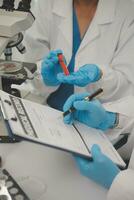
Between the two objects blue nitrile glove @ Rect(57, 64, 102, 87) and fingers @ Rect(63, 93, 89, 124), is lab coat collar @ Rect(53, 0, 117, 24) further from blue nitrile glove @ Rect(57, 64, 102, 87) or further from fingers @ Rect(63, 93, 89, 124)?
fingers @ Rect(63, 93, 89, 124)

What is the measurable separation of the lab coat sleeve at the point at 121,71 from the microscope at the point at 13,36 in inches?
13.9

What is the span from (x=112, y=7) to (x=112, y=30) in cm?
12

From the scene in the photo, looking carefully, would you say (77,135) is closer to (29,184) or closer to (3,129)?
(29,184)

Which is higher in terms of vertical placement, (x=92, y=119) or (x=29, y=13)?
(x=29, y=13)

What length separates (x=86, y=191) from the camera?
104 cm

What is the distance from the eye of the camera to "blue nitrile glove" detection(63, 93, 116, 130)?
119 centimetres

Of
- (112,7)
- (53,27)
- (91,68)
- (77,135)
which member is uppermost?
(112,7)

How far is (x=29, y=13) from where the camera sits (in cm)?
150

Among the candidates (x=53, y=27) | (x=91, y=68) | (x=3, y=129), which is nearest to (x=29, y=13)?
(x=53, y=27)

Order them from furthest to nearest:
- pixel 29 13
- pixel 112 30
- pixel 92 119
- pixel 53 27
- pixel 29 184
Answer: pixel 53 27 < pixel 112 30 < pixel 29 13 < pixel 92 119 < pixel 29 184

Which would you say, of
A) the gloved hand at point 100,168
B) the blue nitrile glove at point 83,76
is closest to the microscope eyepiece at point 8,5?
the blue nitrile glove at point 83,76

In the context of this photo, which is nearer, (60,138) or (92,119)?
(60,138)

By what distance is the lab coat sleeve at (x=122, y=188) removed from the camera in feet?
3.12

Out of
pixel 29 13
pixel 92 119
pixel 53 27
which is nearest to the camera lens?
pixel 92 119
